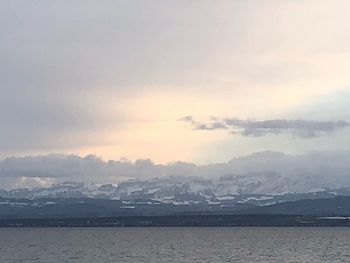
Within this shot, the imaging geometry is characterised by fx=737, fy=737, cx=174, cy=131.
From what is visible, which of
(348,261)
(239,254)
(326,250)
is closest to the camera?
(348,261)

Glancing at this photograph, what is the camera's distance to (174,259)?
107m

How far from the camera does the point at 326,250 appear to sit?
126312mm

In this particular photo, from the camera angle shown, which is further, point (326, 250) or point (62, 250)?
point (62, 250)

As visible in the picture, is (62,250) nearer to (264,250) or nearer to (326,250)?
(264,250)

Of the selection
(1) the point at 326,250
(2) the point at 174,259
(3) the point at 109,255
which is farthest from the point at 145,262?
(1) the point at 326,250

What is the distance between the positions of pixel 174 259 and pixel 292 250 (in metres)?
28.4

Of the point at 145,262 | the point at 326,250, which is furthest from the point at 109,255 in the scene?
the point at 326,250

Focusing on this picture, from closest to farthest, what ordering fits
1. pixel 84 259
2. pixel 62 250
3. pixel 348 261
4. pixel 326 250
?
pixel 348 261
pixel 84 259
pixel 326 250
pixel 62 250

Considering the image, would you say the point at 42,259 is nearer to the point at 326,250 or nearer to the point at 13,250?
the point at 13,250

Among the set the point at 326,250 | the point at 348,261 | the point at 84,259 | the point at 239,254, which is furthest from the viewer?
the point at 326,250

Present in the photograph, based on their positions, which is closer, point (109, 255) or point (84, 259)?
point (84, 259)

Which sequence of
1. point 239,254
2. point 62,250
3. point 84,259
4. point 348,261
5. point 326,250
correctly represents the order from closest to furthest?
point 348,261, point 84,259, point 239,254, point 326,250, point 62,250

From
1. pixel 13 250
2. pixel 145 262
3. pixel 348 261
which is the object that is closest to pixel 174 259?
pixel 145 262

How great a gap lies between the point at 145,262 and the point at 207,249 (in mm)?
31158
